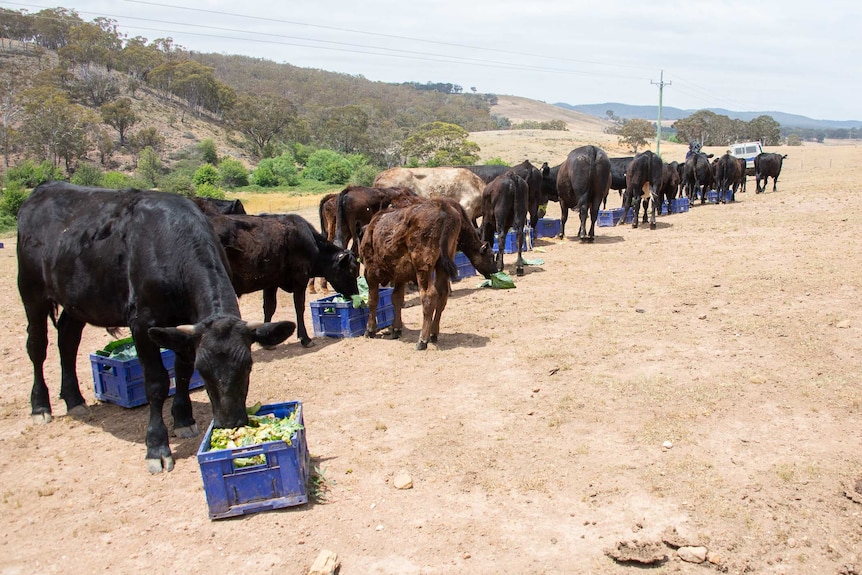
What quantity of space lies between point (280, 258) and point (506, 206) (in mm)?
5578

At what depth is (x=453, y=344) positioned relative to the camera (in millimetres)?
8992

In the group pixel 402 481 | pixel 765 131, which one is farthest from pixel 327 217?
pixel 765 131

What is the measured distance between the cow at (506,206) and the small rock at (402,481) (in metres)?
8.28

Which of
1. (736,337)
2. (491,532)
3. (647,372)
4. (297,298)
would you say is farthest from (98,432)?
(736,337)

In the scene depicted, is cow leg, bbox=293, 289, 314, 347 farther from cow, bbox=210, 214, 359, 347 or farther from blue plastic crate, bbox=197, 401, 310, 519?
blue plastic crate, bbox=197, 401, 310, 519

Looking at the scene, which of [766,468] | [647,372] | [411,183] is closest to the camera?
[766,468]

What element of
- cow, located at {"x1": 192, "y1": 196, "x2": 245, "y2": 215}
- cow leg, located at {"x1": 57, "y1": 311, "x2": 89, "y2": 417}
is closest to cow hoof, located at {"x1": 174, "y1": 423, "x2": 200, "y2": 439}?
cow leg, located at {"x1": 57, "y1": 311, "x2": 89, "y2": 417}

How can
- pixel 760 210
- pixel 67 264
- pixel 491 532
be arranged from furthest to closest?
pixel 760 210 → pixel 67 264 → pixel 491 532

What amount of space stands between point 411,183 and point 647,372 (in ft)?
29.7

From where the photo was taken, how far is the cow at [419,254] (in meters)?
8.62

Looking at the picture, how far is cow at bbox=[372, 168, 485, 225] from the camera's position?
14.9 meters

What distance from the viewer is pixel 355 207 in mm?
11898

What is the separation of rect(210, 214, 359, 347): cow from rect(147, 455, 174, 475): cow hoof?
10.5 ft

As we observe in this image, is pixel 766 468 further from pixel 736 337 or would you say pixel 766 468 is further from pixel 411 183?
pixel 411 183
